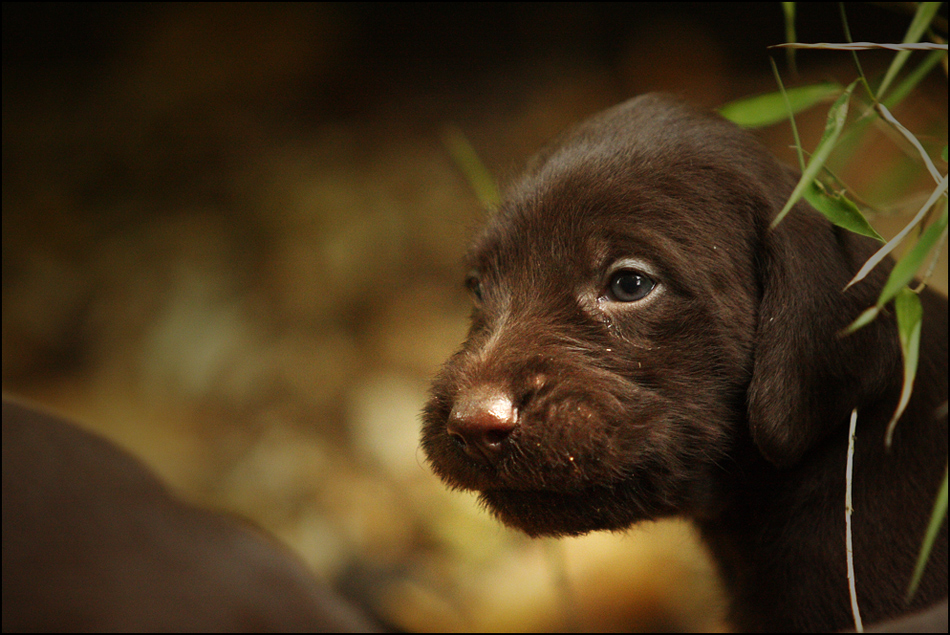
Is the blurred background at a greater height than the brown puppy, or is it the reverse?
the blurred background

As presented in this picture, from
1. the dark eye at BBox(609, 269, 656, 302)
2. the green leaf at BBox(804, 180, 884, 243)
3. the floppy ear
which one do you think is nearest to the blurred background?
the dark eye at BBox(609, 269, 656, 302)

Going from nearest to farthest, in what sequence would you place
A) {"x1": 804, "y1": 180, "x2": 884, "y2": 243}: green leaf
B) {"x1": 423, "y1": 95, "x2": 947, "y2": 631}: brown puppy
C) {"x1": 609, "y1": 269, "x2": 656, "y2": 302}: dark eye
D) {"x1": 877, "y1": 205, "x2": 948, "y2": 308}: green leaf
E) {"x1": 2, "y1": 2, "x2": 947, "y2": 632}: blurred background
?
{"x1": 877, "y1": 205, "x2": 948, "y2": 308}: green leaf
{"x1": 804, "y1": 180, "x2": 884, "y2": 243}: green leaf
{"x1": 423, "y1": 95, "x2": 947, "y2": 631}: brown puppy
{"x1": 609, "y1": 269, "x2": 656, "y2": 302}: dark eye
{"x1": 2, "y1": 2, "x2": 947, "y2": 632}: blurred background

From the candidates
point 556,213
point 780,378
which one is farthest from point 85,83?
point 780,378

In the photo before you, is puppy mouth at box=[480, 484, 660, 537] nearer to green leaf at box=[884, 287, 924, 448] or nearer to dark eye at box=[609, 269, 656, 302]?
dark eye at box=[609, 269, 656, 302]

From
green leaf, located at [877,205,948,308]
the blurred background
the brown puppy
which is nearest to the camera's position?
green leaf, located at [877,205,948,308]

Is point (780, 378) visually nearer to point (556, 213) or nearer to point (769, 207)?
point (769, 207)

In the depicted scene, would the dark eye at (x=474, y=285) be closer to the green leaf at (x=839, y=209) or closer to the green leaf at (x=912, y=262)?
the green leaf at (x=839, y=209)
